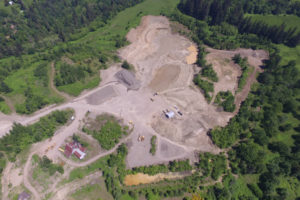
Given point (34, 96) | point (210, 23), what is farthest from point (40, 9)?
point (210, 23)

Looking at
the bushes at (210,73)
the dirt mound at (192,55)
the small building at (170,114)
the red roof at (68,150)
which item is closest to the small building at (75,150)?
the red roof at (68,150)

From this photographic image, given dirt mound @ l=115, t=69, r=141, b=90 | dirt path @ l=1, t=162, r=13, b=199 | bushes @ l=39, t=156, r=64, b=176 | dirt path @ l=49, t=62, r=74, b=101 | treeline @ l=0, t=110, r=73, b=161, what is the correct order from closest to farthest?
dirt path @ l=1, t=162, r=13, b=199 → bushes @ l=39, t=156, r=64, b=176 → treeline @ l=0, t=110, r=73, b=161 → dirt path @ l=49, t=62, r=74, b=101 → dirt mound @ l=115, t=69, r=141, b=90

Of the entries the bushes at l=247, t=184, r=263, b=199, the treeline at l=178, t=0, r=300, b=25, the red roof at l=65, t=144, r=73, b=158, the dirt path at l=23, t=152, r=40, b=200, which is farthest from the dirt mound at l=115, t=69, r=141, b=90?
the treeline at l=178, t=0, r=300, b=25

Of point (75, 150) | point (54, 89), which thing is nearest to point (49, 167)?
point (75, 150)

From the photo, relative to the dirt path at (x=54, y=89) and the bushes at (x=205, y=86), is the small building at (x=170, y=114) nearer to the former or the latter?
the bushes at (x=205, y=86)

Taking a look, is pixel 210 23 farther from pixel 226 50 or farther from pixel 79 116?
pixel 79 116

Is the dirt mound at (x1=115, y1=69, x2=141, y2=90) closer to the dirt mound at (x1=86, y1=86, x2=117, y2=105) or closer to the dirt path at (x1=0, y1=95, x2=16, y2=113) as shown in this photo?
the dirt mound at (x1=86, y1=86, x2=117, y2=105)
